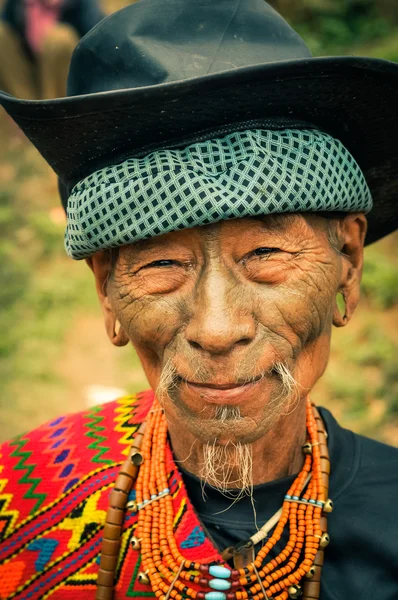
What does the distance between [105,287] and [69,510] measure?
71 centimetres

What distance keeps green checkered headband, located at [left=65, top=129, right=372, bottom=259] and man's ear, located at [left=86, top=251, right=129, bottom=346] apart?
8.6 inches

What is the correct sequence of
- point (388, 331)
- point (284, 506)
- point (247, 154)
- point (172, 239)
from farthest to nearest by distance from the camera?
1. point (388, 331)
2. point (284, 506)
3. point (172, 239)
4. point (247, 154)

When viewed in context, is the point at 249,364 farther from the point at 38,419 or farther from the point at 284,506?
the point at 38,419

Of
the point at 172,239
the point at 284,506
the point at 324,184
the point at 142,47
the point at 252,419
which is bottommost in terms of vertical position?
the point at 284,506

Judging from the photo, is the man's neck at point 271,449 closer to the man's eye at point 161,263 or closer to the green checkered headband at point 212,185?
the man's eye at point 161,263

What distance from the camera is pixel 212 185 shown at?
1.75 m

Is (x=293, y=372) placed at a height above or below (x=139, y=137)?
below

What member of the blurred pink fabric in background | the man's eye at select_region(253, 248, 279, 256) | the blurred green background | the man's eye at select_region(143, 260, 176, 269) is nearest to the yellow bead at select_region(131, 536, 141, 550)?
the man's eye at select_region(143, 260, 176, 269)

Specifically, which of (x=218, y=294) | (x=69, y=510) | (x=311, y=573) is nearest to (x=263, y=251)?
(x=218, y=294)

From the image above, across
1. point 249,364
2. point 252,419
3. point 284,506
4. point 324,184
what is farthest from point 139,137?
point 284,506

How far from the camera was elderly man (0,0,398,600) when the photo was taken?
5.90 feet

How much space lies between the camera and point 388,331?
18.7 ft

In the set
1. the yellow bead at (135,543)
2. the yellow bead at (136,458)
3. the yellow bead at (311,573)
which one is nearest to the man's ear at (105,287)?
the yellow bead at (136,458)

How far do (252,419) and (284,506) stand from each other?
36 centimetres
